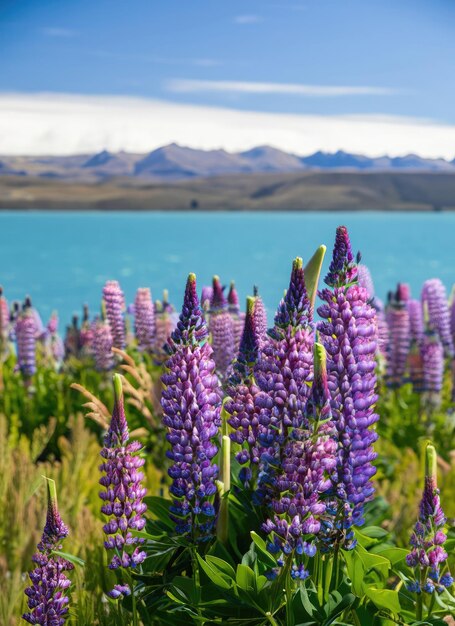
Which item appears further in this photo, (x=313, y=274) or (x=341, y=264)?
(x=313, y=274)

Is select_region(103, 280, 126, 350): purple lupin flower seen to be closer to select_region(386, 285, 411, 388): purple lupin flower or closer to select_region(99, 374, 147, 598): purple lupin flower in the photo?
select_region(99, 374, 147, 598): purple lupin flower

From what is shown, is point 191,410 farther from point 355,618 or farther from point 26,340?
point 26,340

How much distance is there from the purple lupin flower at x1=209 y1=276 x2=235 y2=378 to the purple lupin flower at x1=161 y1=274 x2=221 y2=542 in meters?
2.41

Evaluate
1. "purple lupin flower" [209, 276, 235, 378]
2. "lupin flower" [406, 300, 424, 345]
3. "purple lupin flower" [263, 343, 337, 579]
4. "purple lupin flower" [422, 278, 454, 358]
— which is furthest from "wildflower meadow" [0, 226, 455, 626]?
"lupin flower" [406, 300, 424, 345]

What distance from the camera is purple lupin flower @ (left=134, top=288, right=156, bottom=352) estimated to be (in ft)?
23.4

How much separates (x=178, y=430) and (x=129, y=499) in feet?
0.94

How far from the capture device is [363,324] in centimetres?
293

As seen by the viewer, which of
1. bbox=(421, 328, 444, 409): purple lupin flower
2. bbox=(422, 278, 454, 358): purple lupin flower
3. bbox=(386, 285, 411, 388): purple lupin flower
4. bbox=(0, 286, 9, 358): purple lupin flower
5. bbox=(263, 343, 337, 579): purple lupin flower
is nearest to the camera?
bbox=(263, 343, 337, 579): purple lupin flower

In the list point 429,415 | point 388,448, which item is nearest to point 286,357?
point 388,448

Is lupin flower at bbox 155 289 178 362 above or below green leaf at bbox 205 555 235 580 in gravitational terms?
above

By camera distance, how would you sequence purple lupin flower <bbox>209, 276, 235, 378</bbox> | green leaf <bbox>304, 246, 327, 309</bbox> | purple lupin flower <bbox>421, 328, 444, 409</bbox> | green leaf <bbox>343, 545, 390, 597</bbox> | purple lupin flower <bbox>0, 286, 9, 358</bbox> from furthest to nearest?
purple lupin flower <bbox>0, 286, 9, 358</bbox>, purple lupin flower <bbox>421, 328, 444, 409</bbox>, purple lupin flower <bbox>209, 276, 235, 378</bbox>, green leaf <bbox>304, 246, 327, 309</bbox>, green leaf <bbox>343, 545, 390, 597</bbox>

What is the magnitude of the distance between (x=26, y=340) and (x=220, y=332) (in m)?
4.37

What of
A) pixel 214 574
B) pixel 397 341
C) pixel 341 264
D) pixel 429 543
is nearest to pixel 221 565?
pixel 214 574

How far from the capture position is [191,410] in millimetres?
2988
